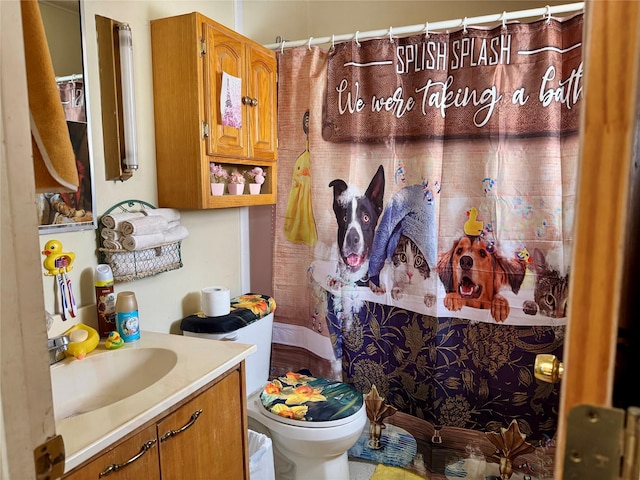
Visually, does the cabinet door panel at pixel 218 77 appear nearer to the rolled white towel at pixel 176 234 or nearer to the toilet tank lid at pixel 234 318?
the rolled white towel at pixel 176 234

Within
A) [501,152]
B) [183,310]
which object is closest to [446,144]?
[501,152]

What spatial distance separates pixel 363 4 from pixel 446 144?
880 millimetres

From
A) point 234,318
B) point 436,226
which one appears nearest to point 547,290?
point 436,226

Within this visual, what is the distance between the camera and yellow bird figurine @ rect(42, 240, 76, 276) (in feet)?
4.54

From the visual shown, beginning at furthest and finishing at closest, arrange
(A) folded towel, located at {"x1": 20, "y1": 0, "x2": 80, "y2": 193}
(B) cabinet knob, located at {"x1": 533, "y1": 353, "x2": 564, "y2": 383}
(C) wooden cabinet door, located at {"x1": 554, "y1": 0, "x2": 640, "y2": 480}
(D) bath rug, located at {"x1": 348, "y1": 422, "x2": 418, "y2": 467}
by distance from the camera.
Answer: (D) bath rug, located at {"x1": 348, "y1": 422, "x2": 418, "y2": 467} → (A) folded towel, located at {"x1": 20, "y1": 0, "x2": 80, "y2": 193} → (B) cabinet knob, located at {"x1": 533, "y1": 353, "x2": 564, "y2": 383} → (C) wooden cabinet door, located at {"x1": 554, "y1": 0, "x2": 640, "y2": 480}

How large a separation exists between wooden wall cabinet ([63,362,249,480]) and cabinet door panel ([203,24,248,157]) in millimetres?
894

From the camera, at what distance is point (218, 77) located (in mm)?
1800

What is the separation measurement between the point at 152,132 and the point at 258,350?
1.04m

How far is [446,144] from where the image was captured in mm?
2014

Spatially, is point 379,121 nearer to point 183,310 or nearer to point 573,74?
point 573,74

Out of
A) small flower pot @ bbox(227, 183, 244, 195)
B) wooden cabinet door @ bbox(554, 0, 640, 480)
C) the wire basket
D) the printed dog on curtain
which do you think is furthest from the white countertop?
wooden cabinet door @ bbox(554, 0, 640, 480)

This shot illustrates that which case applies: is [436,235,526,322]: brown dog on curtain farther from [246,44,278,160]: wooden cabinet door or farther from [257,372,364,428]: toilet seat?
[246,44,278,160]: wooden cabinet door

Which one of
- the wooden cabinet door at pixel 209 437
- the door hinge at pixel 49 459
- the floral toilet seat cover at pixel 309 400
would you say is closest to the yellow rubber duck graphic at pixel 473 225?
the floral toilet seat cover at pixel 309 400

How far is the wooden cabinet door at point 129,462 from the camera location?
97cm
